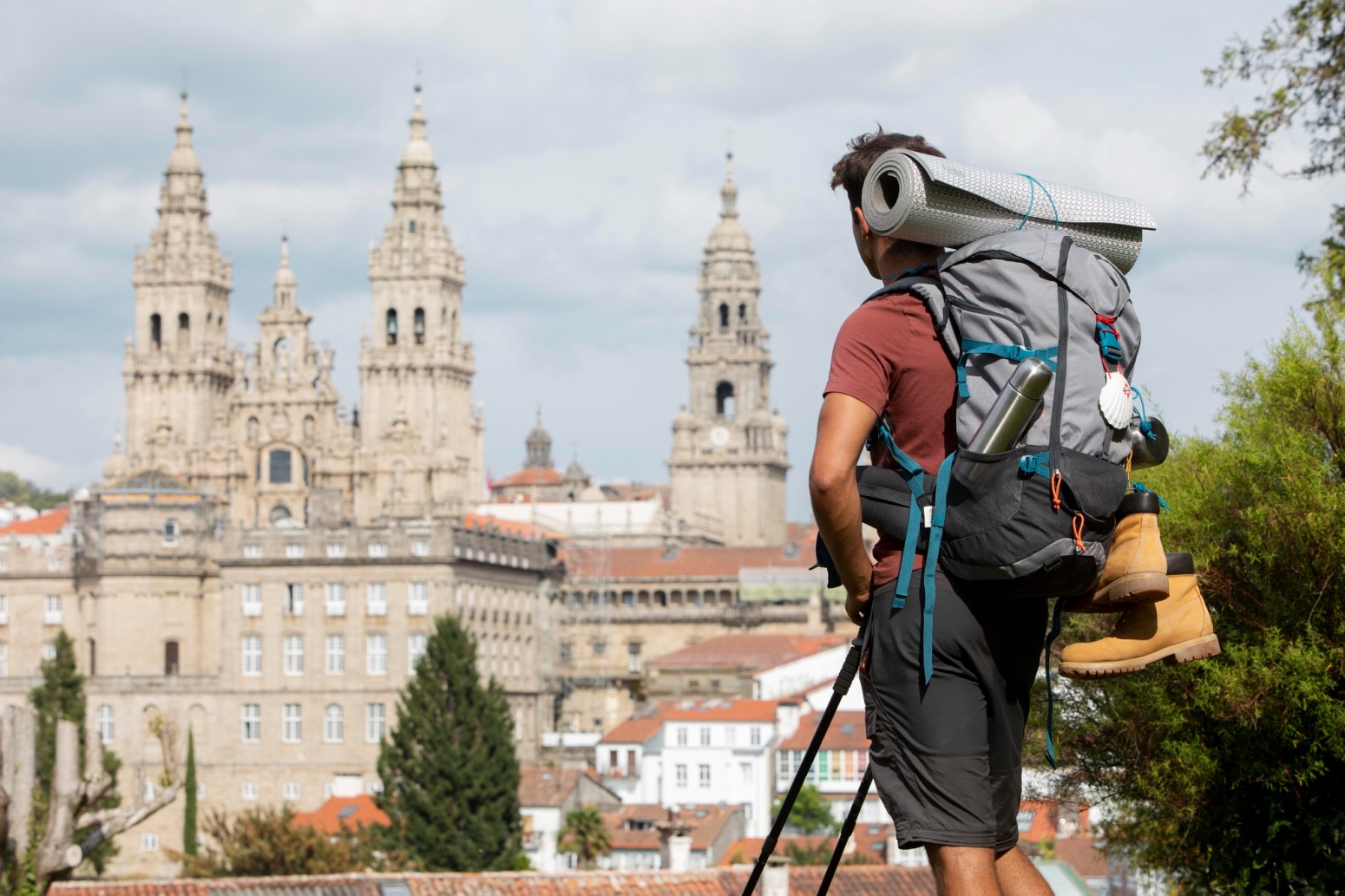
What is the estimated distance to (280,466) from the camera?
99000 millimetres

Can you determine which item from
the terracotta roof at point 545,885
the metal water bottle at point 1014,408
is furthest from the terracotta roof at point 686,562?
the metal water bottle at point 1014,408

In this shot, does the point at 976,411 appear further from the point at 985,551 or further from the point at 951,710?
the point at 951,710

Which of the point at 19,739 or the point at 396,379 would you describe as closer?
the point at 19,739

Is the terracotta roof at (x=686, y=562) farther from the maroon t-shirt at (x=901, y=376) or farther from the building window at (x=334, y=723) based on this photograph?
the maroon t-shirt at (x=901, y=376)

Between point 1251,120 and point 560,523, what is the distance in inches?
3965

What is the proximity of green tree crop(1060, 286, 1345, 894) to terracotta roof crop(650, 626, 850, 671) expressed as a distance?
7412cm

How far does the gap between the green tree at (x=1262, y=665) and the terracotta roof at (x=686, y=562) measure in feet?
290

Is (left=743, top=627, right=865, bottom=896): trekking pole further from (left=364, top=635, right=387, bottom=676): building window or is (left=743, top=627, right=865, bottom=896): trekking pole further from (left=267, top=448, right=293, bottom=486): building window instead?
(left=267, top=448, right=293, bottom=486): building window

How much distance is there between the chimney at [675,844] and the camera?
44469mm

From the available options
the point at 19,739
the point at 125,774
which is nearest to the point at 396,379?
the point at 125,774

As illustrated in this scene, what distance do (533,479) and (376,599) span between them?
52555 mm

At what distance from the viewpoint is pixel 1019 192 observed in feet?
17.9

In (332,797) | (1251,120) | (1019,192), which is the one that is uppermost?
(1251,120)

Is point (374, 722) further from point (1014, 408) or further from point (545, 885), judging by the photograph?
point (1014, 408)
